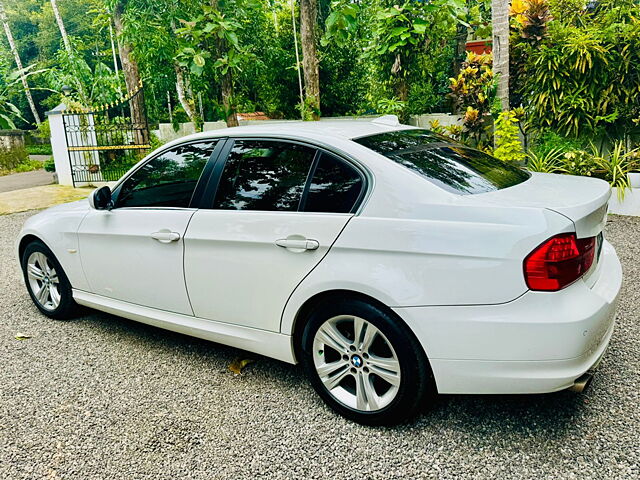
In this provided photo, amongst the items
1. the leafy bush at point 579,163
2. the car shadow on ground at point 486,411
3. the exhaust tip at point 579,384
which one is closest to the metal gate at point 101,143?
the leafy bush at point 579,163

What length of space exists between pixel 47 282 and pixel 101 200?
112 centimetres

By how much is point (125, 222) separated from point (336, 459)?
2.04m

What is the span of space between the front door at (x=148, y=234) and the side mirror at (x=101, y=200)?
0.04m

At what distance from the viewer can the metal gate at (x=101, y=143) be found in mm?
12273

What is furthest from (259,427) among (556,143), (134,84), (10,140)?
(10,140)

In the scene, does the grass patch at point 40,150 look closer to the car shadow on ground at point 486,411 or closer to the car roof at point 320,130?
the car roof at point 320,130

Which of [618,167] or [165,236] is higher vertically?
[165,236]

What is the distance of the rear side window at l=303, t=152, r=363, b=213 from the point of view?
261 centimetres

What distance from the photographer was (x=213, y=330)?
3.11 m

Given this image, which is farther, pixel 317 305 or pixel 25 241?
pixel 25 241

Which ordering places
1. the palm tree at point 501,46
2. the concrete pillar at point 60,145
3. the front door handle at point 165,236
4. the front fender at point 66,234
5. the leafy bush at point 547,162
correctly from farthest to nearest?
1. the concrete pillar at point 60,145
2. the palm tree at point 501,46
3. the leafy bush at point 547,162
4. the front fender at point 66,234
5. the front door handle at point 165,236

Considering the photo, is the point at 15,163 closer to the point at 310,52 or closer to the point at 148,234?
the point at 310,52

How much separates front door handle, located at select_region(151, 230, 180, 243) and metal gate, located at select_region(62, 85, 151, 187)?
9761mm

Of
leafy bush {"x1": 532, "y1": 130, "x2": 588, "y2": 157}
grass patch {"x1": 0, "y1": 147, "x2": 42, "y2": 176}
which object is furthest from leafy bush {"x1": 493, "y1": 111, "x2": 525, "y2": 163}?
grass patch {"x1": 0, "y1": 147, "x2": 42, "y2": 176}
